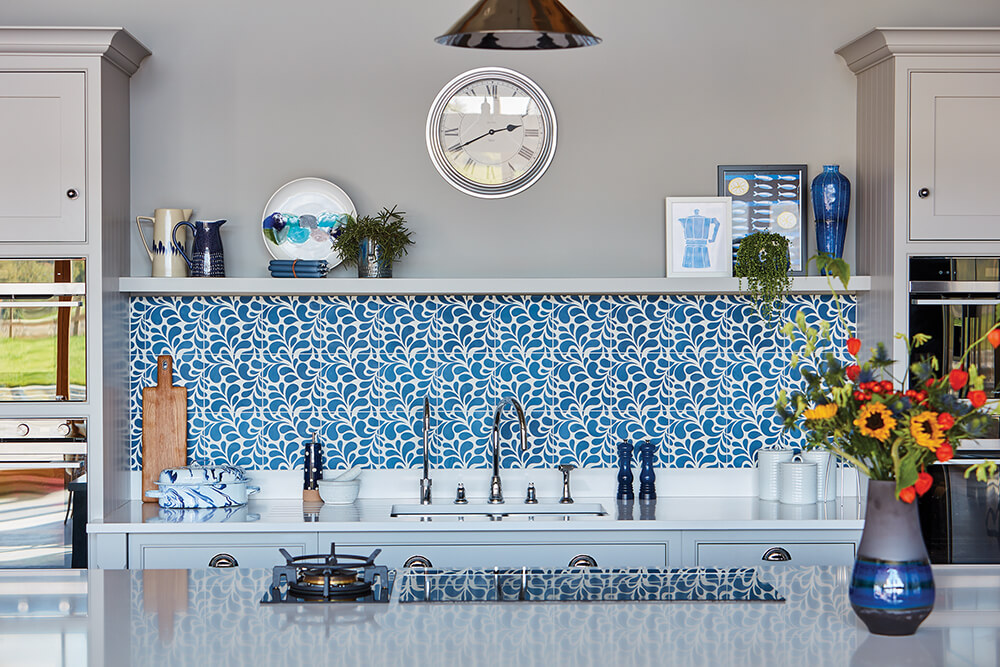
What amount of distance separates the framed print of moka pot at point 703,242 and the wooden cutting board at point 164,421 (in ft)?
5.65

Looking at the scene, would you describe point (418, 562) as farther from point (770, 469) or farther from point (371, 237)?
point (770, 469)

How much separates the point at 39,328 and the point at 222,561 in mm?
915

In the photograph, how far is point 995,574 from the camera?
2.25 metres

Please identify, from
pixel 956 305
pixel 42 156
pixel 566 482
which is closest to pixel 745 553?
pixel 566 482

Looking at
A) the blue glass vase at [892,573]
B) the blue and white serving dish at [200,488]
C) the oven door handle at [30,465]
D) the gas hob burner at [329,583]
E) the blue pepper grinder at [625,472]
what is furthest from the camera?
the blue pepper grinder at [625,472]

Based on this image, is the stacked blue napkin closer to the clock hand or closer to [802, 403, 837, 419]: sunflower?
the clock hand

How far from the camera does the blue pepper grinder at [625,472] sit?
3543 mm

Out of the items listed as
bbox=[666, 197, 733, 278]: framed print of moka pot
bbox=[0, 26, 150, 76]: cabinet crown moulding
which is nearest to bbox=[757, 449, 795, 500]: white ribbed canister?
bbox=[666, 197, 733, 278]: framed print of moka pot

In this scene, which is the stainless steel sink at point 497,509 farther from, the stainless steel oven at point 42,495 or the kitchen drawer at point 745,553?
the stainless steel oven at point 42,495

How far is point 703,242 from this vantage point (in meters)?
3.56

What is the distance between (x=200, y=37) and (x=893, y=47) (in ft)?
7.46

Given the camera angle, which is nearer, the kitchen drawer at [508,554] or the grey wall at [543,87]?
the kitchen drawer at [508,554]

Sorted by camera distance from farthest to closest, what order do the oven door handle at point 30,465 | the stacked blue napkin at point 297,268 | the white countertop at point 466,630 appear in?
the stacked blue napkin at point 297,268
the oven door handle at point 30,465
the white countertop at point 466,630

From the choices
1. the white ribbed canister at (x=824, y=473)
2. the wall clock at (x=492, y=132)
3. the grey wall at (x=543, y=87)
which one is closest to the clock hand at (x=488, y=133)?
the wall clock at (x=492, y=132)
